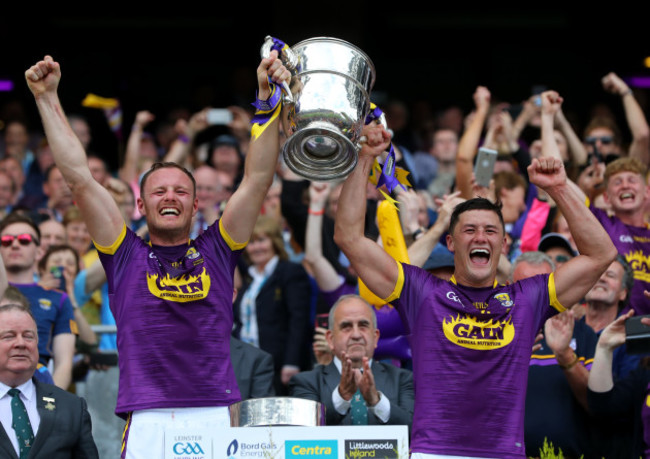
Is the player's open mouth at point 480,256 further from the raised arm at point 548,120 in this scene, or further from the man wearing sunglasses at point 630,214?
the man wearing sunglasses at point 630,214

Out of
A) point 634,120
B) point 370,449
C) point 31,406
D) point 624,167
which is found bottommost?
point 370,449

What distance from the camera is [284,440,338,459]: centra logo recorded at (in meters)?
5.30

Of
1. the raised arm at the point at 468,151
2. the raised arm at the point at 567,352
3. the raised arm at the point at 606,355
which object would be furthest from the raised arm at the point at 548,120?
the raised arm at the point at 606,355

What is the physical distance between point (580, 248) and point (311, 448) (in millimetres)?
1831

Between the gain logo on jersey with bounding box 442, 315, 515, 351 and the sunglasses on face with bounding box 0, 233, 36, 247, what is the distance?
12.9ft

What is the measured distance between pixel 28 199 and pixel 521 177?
5.12m

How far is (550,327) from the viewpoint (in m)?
7.42

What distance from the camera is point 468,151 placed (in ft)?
30.0

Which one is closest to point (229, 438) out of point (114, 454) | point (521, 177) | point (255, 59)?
point (114, 454)

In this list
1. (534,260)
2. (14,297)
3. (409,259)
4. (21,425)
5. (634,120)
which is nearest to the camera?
(21,425)

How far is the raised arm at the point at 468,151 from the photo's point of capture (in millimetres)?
8914

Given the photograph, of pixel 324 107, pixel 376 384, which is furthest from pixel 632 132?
pixel 324 107

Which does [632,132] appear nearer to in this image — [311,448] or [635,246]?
[635,246]

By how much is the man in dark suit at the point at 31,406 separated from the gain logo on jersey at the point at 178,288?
139 centimetres
